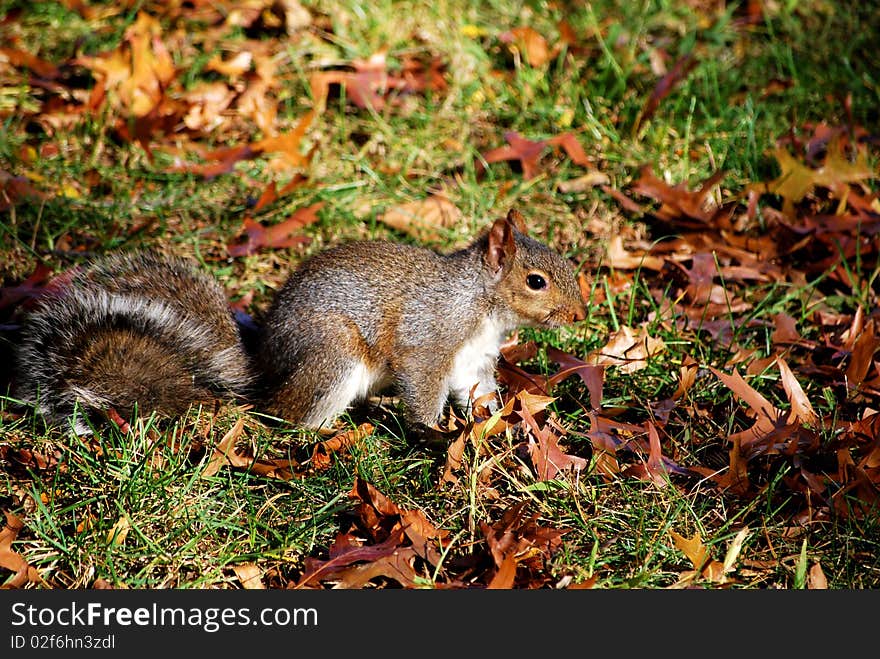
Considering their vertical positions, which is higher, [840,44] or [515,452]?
[840,44]

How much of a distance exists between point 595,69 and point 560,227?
40.2 inches

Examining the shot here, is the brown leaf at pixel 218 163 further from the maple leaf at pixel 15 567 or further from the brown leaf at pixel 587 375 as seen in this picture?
the maple leaf at pixel 15 567

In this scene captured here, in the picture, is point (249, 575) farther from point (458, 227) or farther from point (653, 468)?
point (458, 227)

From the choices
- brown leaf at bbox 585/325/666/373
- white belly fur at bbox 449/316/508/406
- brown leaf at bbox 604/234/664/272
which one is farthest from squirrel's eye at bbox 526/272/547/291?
brown leaf at bbox 604/234/664/272

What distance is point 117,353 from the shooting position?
8.95 feet

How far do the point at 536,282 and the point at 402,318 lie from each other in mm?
431

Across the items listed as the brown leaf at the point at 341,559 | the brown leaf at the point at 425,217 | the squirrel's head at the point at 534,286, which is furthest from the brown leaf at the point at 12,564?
the brown leaf at the point at 425,217

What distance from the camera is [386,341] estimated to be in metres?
2.97

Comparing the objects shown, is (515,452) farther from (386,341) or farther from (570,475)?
(386,341)

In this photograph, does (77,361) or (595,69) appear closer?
(77,361)

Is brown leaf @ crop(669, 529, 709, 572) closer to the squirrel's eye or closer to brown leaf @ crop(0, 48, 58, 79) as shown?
the squirrel's eye

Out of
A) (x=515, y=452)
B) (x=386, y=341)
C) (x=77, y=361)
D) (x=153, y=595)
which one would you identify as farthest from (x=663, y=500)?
(x=77, y=361)

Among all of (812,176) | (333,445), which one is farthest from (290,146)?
(812,176)

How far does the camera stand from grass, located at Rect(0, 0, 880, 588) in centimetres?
248
